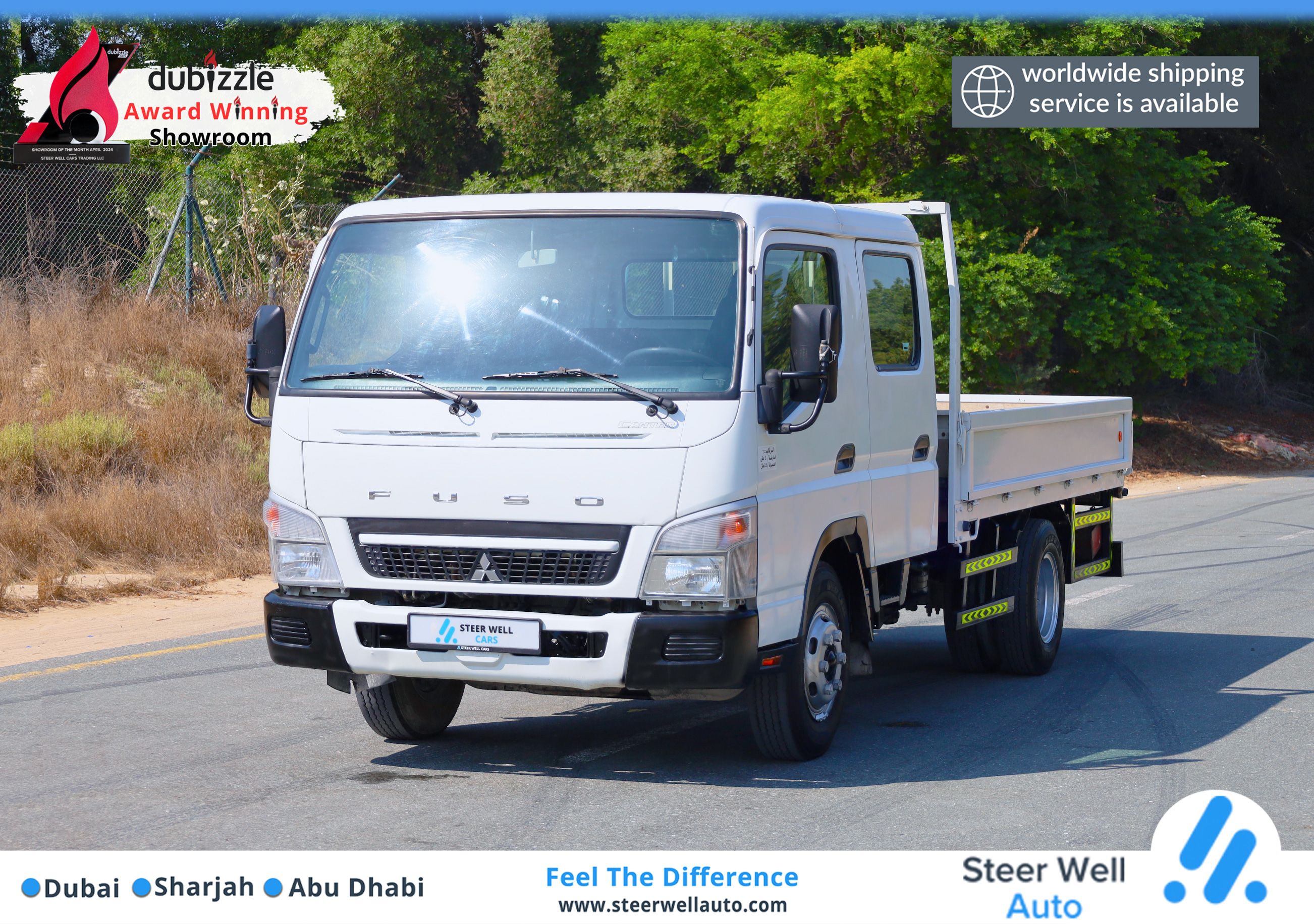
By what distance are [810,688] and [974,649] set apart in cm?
269

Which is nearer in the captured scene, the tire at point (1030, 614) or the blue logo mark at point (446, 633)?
the blue logo mark at point (446, 633)

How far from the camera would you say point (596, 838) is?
5527 millimetres

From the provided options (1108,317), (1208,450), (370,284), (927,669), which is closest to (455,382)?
(370,284)

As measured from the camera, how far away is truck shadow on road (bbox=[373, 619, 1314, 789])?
22.0 ft

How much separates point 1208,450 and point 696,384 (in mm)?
25367

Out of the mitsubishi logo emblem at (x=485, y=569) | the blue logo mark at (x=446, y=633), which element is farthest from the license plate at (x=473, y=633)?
the mitsubishi logo emblem at (x=485, y=569)

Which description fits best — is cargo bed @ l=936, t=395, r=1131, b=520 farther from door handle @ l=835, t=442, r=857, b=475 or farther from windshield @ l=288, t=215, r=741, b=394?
windshield @ l=288, t=215, r=741, b=394

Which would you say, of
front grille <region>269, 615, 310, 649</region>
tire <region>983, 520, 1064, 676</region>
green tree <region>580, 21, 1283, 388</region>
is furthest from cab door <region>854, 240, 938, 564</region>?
green tree <region>580, 21, 1283, 388</region>

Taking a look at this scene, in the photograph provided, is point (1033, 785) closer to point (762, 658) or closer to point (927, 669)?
point (762, 658)

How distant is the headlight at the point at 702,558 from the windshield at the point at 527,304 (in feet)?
1.76

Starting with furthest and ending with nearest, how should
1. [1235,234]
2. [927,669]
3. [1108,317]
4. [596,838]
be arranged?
1. [1235,234]
2. [1108,317]
3. [927,669]
4. [596,838]

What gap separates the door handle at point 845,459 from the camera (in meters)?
6.76

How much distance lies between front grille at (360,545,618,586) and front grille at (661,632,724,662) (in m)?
0.35

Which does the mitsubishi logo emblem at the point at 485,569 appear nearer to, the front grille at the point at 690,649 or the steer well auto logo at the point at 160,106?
the front grille at the point at 690,649
